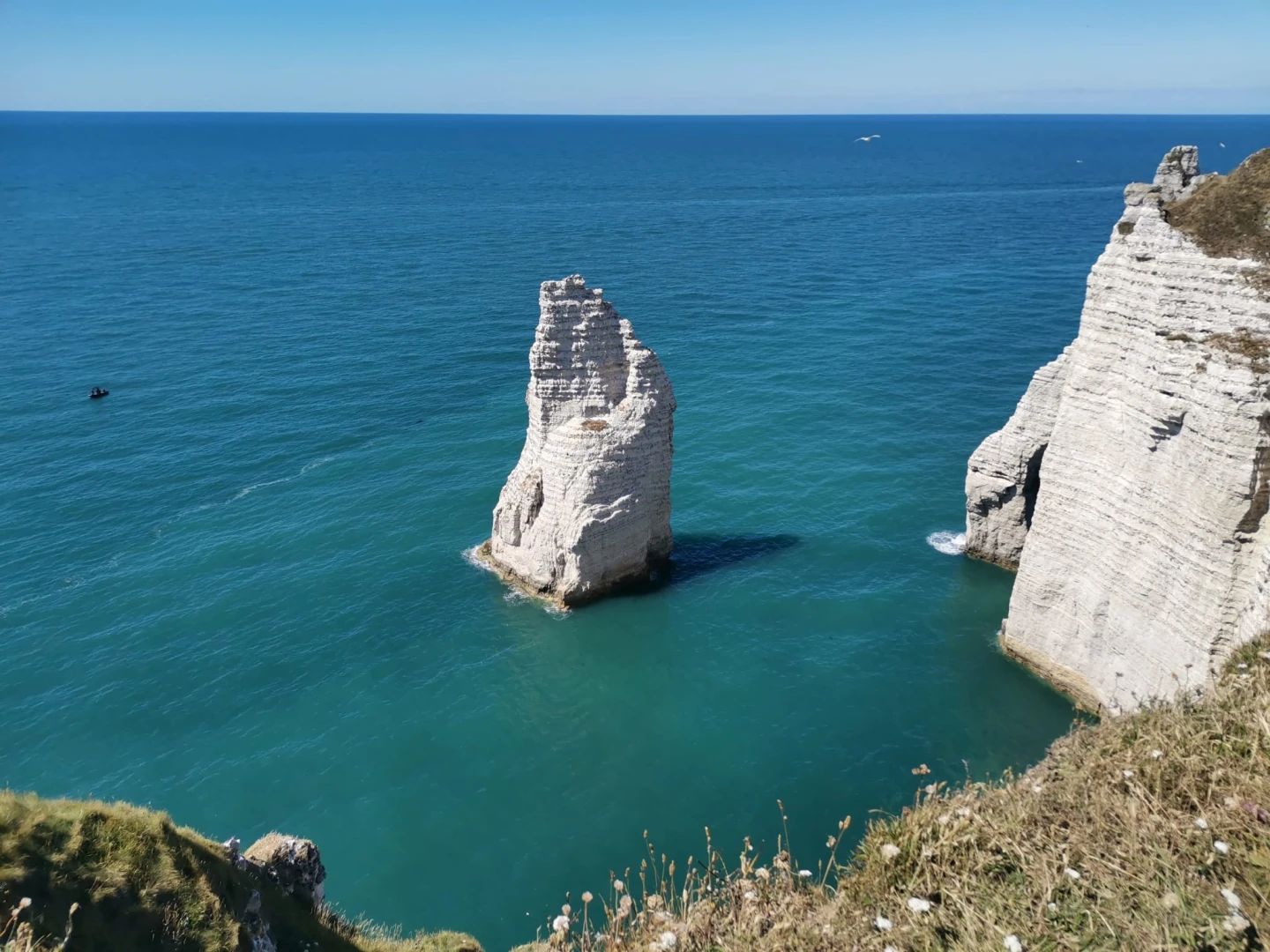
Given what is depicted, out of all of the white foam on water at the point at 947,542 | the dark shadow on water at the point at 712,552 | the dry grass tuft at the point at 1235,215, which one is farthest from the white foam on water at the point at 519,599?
the dry grass tuft at the point at 1235,215

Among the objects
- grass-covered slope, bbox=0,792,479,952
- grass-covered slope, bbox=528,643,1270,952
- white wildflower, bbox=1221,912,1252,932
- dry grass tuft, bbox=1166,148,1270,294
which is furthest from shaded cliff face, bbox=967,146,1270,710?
grass-covered slope, bbox=0,792,479,952

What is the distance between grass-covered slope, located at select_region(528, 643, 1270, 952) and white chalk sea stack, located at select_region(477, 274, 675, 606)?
2049 centimetres

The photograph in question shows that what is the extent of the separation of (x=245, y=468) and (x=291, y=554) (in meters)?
9.46

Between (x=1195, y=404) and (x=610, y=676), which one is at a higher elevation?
(x=1195, y=404)

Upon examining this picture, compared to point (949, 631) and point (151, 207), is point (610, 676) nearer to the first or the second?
point (949, 631)

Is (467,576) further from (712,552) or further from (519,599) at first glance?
(712,552)

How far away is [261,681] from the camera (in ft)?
96.2

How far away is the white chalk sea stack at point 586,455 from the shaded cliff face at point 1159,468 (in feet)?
44.4

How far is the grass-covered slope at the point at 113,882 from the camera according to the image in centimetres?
1080

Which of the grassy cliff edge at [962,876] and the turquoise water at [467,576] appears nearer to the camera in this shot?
the grassy cliff edge at [962,876]

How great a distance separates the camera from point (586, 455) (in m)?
32.6

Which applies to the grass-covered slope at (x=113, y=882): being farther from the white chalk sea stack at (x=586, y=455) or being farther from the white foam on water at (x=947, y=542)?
the white foam on water at (x=947, y=542)

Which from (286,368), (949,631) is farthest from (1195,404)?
(286,368)

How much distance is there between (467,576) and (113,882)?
78.4 feet
